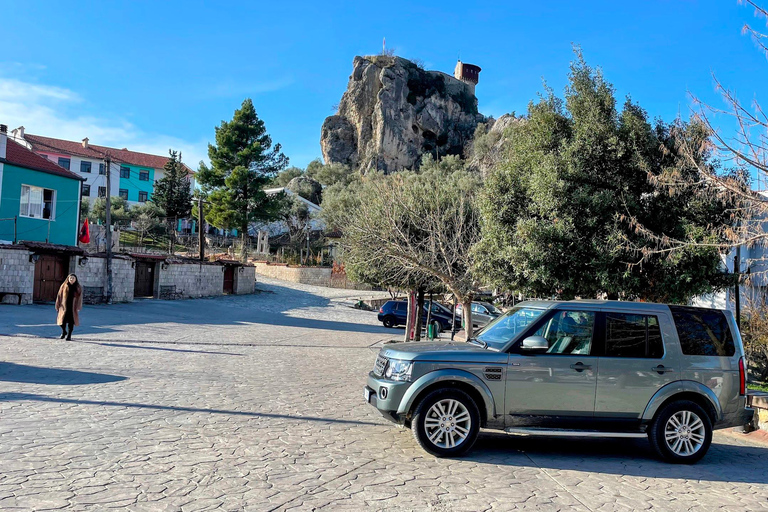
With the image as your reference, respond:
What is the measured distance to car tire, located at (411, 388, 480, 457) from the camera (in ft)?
20.8

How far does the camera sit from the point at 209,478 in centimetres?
525

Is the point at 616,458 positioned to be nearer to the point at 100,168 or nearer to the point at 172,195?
the point at 172,195

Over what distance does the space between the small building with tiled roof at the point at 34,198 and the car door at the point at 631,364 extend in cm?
2758

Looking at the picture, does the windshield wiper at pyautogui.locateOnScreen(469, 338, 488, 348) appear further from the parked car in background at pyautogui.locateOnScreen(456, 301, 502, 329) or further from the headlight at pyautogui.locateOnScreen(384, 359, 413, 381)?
the parked car in background at pyautogui.locateOnScreen(456, 301, 502, 329)

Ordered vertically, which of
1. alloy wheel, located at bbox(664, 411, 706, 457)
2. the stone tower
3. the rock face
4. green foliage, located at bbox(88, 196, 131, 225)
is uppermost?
the stone tower

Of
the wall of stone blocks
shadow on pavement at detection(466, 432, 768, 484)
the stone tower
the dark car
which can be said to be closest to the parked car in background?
the dark car

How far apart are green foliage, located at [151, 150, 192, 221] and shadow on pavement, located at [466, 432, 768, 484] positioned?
57.1 meters

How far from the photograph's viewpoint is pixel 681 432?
6.79 metres

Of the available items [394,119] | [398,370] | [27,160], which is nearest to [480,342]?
[398,370]

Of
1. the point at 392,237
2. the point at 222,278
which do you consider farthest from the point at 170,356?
the point at 222,278

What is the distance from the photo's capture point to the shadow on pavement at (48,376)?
31.9 ft

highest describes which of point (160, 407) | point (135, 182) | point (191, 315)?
point (135, 182)

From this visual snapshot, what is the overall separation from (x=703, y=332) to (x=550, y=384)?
7.09 ft

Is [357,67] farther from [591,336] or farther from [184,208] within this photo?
[591,336]
